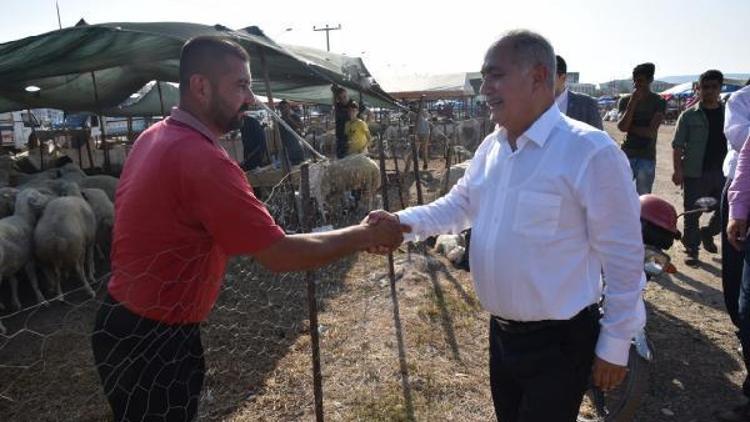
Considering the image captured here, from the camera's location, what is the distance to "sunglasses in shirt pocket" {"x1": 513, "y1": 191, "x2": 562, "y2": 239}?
1790mm

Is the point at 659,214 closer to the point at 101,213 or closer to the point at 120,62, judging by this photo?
the point at 101,213

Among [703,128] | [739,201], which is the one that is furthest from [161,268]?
[703,128]

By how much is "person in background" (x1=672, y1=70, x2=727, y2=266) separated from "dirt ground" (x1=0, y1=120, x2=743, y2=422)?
1.98ft

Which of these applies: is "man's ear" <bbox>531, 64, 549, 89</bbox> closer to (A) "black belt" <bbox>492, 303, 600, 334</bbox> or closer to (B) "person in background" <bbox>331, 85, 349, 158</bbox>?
(A) "black belt" <bbox>492, 303, 600, 334</bbox>

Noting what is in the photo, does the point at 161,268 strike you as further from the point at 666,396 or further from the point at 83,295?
the point at 83,295

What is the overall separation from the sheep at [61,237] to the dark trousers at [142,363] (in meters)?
4.34

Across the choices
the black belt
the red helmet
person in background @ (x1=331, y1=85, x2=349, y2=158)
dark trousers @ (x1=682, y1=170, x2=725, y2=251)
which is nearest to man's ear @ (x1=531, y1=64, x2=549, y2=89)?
the black belt

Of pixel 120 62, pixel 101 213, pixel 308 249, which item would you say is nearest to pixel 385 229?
pixel 308 249

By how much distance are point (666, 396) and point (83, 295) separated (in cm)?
640

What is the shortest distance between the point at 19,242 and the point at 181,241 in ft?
17.4

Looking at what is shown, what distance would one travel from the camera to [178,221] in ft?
6.10

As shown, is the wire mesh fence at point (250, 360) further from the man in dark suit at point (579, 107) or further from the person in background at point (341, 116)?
the person in background at point (341, 116)

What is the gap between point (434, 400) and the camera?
12.4ft

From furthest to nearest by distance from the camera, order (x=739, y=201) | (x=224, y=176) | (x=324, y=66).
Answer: (x=324, y=66) < (x=739, y=201) < (x=224, y=176)
